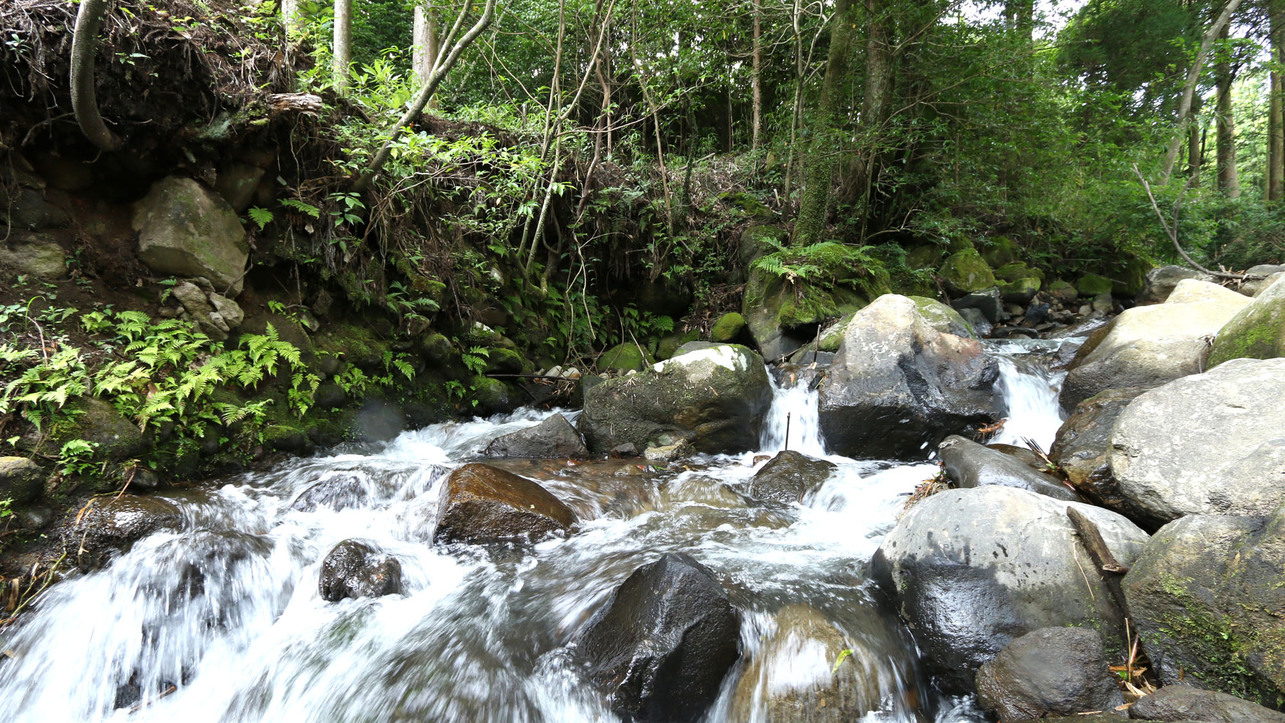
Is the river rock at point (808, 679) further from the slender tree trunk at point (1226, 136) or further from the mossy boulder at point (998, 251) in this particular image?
the slender tree trunk at point (1226, 136)

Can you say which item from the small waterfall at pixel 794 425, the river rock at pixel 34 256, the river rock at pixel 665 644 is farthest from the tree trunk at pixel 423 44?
the river rock at pixel 665 644

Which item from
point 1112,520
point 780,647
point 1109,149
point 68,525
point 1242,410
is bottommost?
point 780,647

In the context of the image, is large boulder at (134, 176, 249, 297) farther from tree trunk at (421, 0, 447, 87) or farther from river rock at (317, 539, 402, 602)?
tree trunk at (421, 0, 447, 87)

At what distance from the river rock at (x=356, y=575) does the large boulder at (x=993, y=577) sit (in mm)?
3268

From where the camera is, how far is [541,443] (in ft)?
20.5

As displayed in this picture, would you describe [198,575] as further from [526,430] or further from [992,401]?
[992,401]

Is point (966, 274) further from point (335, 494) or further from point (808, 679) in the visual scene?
point (335, 494)

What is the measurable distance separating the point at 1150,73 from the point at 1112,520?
18.7m

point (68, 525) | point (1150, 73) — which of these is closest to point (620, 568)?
point (68, 525)

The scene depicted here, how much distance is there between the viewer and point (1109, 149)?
483 inches

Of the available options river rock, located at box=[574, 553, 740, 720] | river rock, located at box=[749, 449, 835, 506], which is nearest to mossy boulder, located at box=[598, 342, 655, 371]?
river rock, located at box=[749, 449, 835, 506]

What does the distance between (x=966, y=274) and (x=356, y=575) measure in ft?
37.8

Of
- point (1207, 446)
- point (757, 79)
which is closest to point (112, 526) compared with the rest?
point (1207, 446)

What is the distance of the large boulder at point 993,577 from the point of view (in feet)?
9.43
